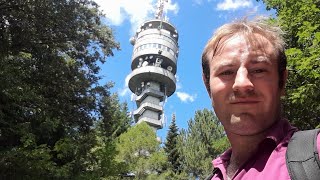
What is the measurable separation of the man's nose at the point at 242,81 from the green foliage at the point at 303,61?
20.0 ft

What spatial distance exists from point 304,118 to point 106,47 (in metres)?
9.58

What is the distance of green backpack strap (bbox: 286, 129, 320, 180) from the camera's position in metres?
1.12

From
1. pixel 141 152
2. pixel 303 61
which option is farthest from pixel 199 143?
pixel 303 61

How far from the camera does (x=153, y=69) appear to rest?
243ft

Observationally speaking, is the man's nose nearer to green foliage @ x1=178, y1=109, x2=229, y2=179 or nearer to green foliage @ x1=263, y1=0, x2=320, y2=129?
green foliage @ x1=263, y1=0, x2=320, y2=129

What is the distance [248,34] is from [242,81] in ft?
0.89

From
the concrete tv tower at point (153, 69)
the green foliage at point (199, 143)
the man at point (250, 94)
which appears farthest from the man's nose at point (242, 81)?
the concrete tv tower at point (153, 69)

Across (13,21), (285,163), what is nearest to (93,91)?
(13,21)

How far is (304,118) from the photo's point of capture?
36.2 ft

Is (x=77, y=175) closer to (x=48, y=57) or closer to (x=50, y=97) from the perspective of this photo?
(x=50, y=97)

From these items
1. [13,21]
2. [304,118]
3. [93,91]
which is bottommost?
[304,118]

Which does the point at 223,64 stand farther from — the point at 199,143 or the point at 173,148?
the point at 173,148

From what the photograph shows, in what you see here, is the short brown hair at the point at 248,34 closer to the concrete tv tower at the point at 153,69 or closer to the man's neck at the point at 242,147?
the man's neck at the point at 242,147

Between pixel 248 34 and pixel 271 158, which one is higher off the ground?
pixel 248 34
